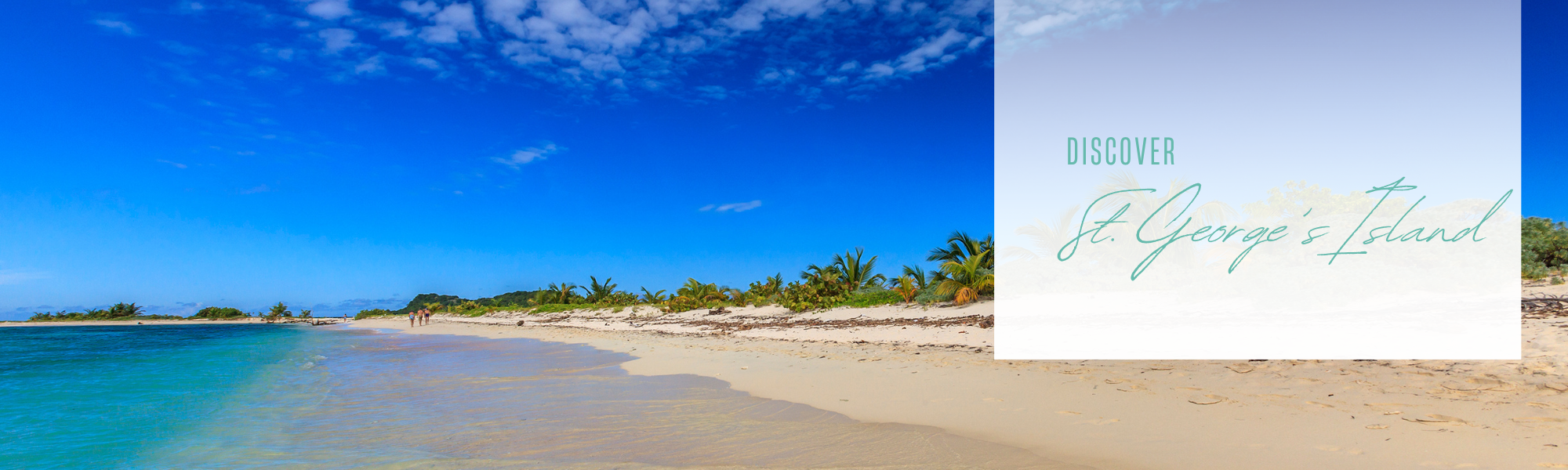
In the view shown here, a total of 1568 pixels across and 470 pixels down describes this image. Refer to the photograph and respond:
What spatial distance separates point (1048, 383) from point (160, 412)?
443 inches

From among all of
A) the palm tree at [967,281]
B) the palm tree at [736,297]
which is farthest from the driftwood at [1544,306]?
the palm tree at [736,297]

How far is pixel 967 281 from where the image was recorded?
17.6m

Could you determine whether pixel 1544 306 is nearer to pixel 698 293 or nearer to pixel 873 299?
pixel 873 299

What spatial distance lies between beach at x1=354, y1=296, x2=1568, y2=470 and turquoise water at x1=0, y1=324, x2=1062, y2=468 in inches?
25.6

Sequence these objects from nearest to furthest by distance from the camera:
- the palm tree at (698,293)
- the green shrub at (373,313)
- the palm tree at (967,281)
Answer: the palm tree at (967,281)
the palm tree at (698,293)
the green shrub at (373,313)

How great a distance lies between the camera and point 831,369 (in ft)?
30.1

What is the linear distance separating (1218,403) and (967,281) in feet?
39.7

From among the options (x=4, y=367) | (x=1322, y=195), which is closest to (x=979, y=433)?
(x=1322, y=195)

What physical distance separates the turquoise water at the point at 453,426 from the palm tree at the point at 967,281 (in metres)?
9.69

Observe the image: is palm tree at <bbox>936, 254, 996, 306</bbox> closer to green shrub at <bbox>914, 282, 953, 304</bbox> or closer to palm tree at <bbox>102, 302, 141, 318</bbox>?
green shrub at <bbox>914, 282, 953, 304</bbox>

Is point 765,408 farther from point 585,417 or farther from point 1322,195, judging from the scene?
point 1322,195

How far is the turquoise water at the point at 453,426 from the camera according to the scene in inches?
189

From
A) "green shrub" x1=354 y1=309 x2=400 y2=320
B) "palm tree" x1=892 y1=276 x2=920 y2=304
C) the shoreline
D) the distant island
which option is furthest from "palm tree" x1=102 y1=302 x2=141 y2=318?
"palm tree" x1=892 y1=276 x2=920 y2=304

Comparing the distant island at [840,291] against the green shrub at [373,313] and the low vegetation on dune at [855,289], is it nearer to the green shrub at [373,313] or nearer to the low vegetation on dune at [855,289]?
the low vegetation on dune at [855,289]
